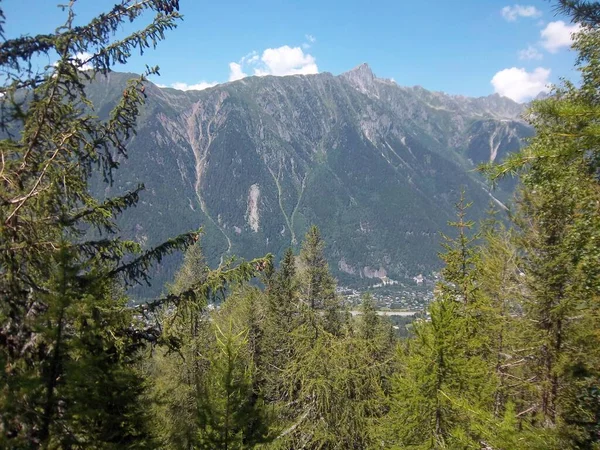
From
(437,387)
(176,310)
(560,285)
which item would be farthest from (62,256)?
(560,285)

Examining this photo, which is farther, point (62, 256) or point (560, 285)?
point (560, 285)

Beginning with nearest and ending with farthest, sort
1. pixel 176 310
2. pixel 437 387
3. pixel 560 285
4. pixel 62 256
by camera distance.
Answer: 1. pixel 62 256
2. pixel 176 310
3. pixel 437 387
4. pixel 560 285

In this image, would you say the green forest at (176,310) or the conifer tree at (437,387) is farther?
the conifer tree at (437,387)

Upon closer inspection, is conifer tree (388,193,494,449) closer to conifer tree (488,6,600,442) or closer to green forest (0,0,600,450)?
green forest (0,0,600,450)

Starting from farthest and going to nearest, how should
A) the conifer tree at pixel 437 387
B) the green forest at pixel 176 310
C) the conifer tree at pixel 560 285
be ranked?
the conifer tree at pixel 437 387 → the conifer tree at pixel 560 285 → the green forest at pixel 176 310

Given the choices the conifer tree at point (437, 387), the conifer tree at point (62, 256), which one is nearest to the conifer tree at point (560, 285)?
the conifer tree at point (437, 387)

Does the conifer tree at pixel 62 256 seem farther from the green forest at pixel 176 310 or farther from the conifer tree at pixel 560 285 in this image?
the conifer tree at pixel 560 285

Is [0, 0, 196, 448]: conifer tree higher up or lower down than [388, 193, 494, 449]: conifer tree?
higher up

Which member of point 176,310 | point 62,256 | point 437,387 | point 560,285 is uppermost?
point 62,256

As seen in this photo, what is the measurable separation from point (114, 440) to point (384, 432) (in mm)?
7190

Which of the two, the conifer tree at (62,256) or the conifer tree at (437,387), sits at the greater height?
the conifer tree at (62,256)

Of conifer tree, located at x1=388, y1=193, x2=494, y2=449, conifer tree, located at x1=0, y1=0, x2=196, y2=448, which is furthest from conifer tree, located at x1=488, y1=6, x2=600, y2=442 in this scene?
conifer tree, located at x1=0, y1=0, x2=196, y2=448

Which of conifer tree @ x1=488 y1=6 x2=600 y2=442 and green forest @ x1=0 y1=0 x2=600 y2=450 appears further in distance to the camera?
conifer tree @ x1=488 y1=6 x2=600 y2=442

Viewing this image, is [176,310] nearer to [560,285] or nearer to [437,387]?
[437,387]
